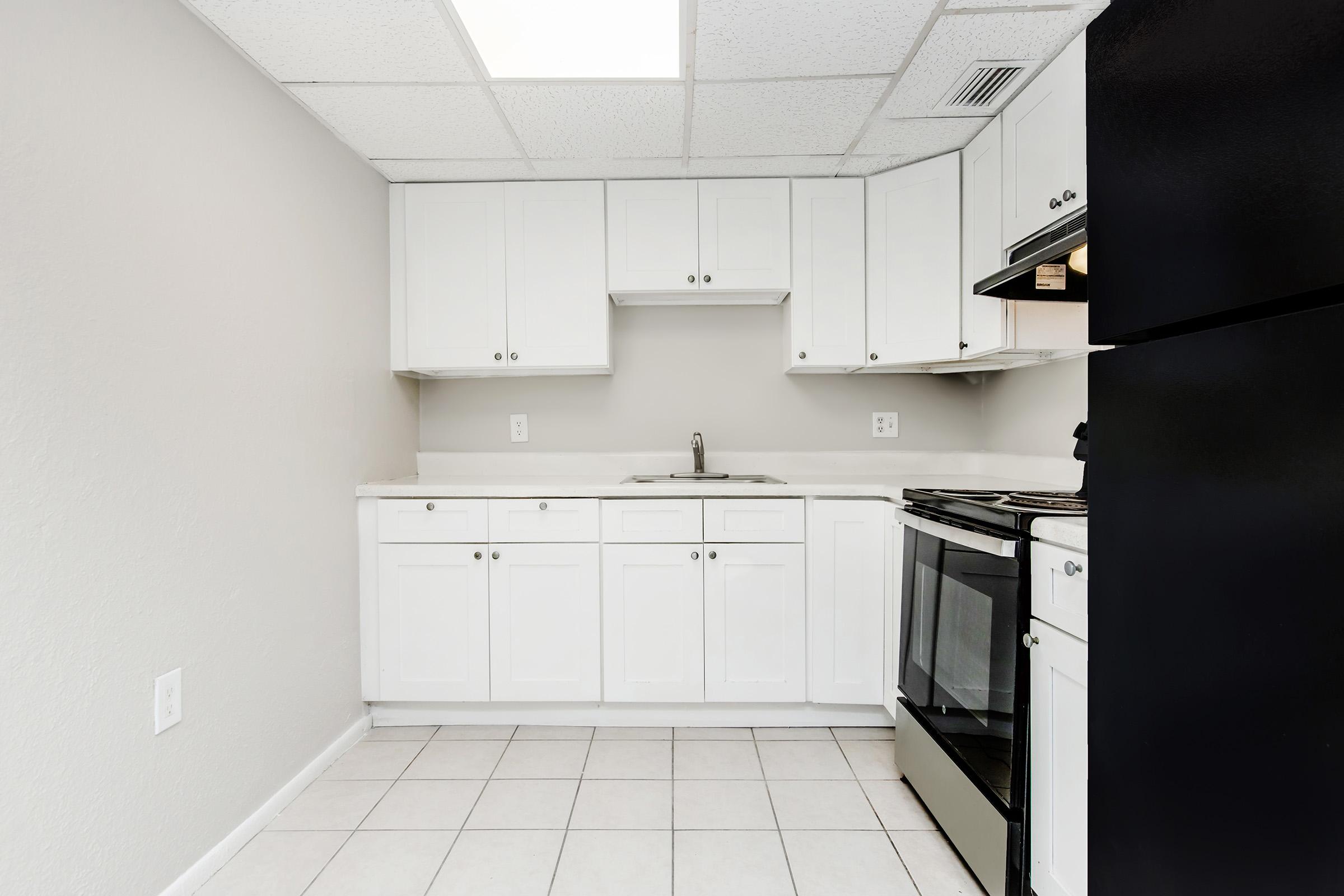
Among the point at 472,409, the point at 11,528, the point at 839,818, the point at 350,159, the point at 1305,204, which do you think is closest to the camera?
the point at 1305,204

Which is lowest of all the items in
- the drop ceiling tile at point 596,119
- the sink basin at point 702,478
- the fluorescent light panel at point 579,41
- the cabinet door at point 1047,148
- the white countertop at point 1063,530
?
the white countertop at point 1063,530

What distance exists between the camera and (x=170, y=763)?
147 cm

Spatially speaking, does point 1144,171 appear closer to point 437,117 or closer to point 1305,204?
point 1305,204

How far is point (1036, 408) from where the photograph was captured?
2.40m

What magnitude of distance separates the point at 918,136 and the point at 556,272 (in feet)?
4.61

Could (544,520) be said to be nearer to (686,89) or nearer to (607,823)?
(607,823)

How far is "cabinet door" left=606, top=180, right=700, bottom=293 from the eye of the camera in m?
2.57

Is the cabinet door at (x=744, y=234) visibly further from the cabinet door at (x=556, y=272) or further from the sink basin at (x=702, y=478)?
the sink basin at (x=702, y=478)

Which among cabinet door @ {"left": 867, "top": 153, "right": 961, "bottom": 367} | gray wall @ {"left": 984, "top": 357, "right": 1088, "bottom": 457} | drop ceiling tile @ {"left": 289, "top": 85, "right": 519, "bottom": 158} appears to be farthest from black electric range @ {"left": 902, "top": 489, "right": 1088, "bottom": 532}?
drop ceiling tile @ {"left": 289, "top": 85, "right": 519, "bottom": 158}

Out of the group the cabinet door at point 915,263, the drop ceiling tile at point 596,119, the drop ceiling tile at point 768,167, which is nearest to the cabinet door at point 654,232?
the drop ceiling tile at point 768,167

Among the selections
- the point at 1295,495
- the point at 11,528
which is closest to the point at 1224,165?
the point at 1295,495

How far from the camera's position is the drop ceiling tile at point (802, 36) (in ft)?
5.13

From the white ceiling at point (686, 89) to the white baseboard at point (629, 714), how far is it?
2.00 meters

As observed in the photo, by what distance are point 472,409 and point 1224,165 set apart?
2760 mm
